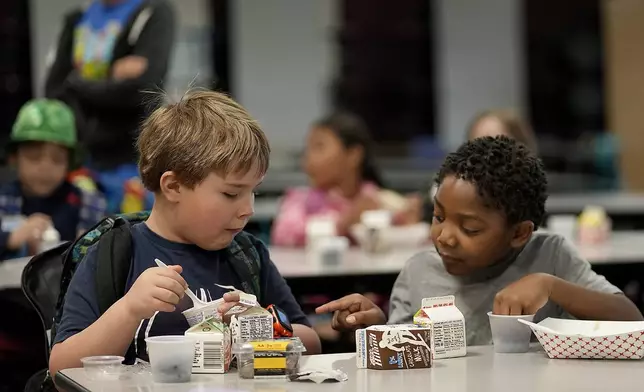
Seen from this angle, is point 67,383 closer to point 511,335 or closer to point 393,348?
point 393,348

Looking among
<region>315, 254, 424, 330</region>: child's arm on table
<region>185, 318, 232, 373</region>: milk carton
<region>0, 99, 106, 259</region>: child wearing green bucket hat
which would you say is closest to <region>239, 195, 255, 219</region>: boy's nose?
<region>315, 254, 424, 330</region>: child's arm on table

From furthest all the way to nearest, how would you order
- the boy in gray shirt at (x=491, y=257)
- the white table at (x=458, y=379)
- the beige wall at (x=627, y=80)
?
the beige wall at (x=627, y=80) → the boy in gray shirt at (x=491, y=257) → the white table at (x=458, y=379)

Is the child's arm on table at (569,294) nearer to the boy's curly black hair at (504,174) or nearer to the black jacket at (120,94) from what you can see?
the boy's curly black hair at (504,174)

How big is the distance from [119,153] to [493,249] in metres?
2.86

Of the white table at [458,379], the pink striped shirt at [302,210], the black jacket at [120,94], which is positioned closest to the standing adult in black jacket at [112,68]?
the black jacket at [120,94]

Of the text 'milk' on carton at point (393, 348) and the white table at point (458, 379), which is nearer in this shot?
the white table at point (458, 379)

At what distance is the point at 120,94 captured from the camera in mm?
4805

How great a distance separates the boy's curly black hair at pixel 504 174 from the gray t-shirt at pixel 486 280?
0.32ft

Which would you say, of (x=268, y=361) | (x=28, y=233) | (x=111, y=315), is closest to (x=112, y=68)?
(x=28, y=233)

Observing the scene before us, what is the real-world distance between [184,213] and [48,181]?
2.36m

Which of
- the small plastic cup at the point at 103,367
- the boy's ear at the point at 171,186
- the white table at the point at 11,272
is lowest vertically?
the white table at the point at 11,272

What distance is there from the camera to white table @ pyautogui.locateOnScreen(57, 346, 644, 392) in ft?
5.77

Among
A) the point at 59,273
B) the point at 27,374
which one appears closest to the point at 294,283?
the point at 27,374

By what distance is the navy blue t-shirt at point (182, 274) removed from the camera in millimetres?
2189
